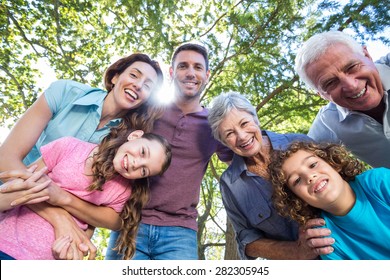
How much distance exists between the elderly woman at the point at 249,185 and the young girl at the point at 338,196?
0.86 ft

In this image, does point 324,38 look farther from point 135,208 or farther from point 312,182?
point 135,208

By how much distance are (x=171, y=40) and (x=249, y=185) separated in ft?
12.5

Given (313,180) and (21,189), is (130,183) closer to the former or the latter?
(21,189)

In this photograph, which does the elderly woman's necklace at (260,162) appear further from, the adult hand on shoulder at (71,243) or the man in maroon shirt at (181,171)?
the adult hand on shoulder at (71,243)

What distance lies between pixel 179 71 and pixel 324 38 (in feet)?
4.18

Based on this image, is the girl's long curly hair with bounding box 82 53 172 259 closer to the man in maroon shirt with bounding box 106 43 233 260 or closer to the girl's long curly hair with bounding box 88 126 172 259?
the girl's long curly hair with bounding box 88 126 172 259

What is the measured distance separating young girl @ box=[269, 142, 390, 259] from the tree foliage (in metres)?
3.02

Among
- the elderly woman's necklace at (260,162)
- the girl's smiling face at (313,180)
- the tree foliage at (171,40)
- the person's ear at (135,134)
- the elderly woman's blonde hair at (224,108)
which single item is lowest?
the girl's smiling face at (313,180)

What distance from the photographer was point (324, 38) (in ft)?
8.50

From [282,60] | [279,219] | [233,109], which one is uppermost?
[282,60]

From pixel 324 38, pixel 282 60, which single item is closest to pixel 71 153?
pixel 324 38

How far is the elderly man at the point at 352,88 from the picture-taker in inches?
96.3

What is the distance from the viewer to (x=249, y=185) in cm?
259

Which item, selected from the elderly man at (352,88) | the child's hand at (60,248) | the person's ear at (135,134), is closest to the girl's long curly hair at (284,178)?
the elderly man at (352,88)
